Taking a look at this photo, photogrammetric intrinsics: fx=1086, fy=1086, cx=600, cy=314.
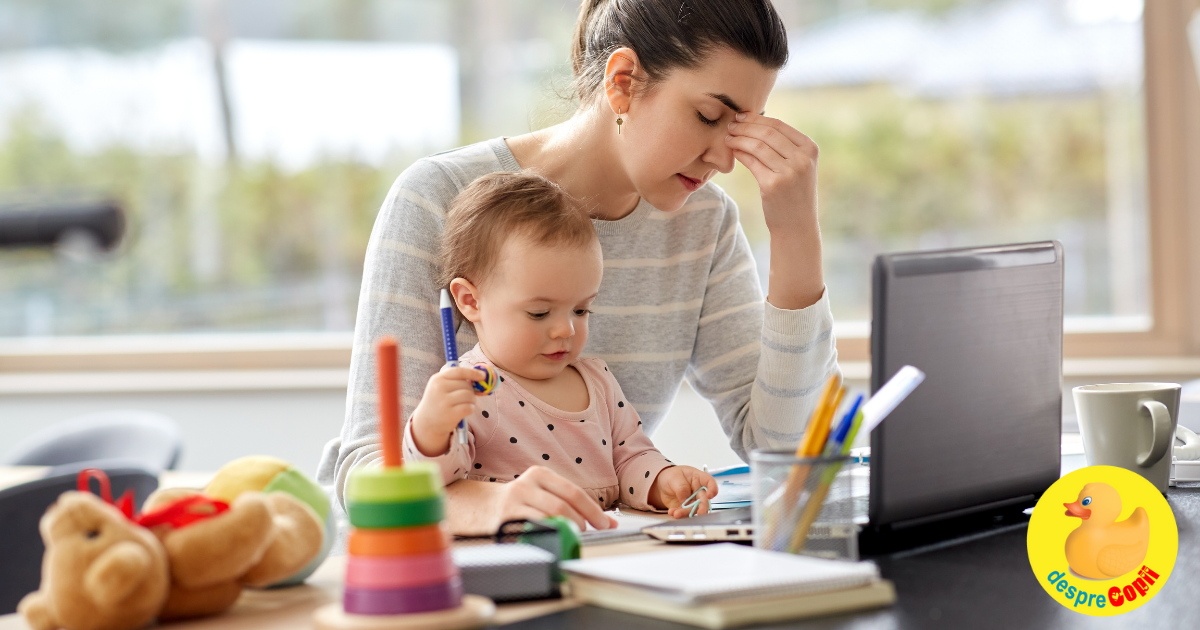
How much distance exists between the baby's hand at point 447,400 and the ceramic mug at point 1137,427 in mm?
607

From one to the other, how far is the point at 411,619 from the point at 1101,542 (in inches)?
21.0

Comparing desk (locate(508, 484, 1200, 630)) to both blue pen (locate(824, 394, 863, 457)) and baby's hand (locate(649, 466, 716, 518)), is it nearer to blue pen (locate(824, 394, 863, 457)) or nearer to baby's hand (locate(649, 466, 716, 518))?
blue pen (locate(824, 394, 863, 457))

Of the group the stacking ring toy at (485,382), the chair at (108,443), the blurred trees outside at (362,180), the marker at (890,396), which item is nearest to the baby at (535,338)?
the stacking ring toy at (485,382)

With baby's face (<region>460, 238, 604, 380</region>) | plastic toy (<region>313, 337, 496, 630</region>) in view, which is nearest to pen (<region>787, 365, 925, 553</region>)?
plastic toy (<region>313, 337, 496, 630</region>)

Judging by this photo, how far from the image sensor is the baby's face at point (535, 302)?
1158 mm

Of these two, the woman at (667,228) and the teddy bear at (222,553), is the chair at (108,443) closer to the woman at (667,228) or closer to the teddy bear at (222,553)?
the woman at (667,228)

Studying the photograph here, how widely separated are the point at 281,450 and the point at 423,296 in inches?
83.4

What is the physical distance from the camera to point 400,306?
4.08 ft

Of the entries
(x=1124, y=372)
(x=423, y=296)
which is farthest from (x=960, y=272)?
(x=1124, y=372)

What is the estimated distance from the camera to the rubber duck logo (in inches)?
30.7

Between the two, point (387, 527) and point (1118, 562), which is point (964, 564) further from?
point (387, 527)

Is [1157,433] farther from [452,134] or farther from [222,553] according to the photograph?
[452,134]

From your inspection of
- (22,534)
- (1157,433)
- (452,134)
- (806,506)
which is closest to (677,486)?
(806,506)

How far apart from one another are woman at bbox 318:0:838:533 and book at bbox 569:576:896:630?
475 millimetres
